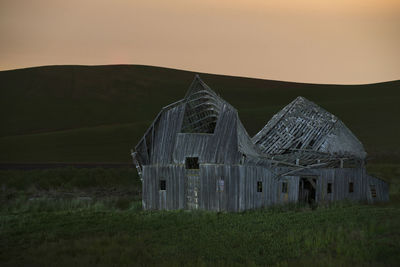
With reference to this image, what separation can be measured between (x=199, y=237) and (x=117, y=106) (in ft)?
285

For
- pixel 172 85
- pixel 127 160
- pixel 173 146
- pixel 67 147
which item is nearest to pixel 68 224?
pixel 173 146

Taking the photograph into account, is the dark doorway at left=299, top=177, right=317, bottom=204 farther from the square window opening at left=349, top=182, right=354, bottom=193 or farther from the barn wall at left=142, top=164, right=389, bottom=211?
the square window opening at left=349, top=182, right=354, bottom=193

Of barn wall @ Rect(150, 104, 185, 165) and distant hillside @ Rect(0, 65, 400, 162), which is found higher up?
distant hillside @ Rect(0, 65, 400, 162)

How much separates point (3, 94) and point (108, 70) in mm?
22896

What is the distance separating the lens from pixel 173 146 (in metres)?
34.2

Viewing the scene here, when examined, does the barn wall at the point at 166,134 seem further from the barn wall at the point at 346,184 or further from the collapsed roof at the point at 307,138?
the barn wall at the point at 346,184

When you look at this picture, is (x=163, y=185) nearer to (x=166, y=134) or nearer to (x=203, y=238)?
(x=166, y=134)

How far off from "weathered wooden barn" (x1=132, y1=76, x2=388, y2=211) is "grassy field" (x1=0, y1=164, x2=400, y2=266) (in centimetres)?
157

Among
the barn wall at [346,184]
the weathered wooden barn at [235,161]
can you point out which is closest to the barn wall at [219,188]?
the weathered wooden barn at [235,161]

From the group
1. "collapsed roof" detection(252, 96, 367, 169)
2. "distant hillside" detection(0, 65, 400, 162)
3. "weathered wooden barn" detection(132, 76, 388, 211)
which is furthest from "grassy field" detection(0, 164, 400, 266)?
"distant hillside" detection(0, 65, 400, 162)

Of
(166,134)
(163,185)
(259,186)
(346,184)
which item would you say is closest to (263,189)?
(259,186)

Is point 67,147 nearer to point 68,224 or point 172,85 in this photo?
point 172,85

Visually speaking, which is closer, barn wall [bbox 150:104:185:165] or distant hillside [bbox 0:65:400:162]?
barn wall [bbox 150:104:185:165]

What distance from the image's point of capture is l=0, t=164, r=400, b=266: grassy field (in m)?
18.3
